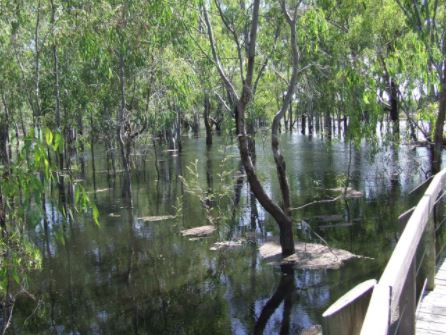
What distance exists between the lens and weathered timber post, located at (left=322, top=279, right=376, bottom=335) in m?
2.20

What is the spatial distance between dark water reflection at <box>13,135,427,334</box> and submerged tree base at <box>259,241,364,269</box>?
0.26 meters

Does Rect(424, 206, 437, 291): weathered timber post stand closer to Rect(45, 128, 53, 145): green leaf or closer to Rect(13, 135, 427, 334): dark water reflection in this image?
Rect(45, 128, 53, 145): green leaf

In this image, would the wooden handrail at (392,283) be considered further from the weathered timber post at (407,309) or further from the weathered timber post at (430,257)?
the weathered timber post at (430,257)

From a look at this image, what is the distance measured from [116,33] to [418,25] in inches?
353

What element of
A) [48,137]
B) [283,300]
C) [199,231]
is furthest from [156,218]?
[48,137]

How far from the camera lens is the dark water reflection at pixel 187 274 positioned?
28.9ft

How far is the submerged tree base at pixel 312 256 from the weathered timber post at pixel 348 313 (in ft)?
27.5

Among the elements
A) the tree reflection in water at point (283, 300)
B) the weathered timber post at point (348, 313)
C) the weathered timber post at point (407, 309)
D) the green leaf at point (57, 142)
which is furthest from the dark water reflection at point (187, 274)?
the weathered timber post at point (348, 313)

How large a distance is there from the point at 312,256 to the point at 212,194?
2.95m

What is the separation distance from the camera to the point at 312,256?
1116 cm

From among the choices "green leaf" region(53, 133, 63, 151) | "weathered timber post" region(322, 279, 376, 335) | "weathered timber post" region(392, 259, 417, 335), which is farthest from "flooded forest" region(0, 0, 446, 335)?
"weathered timber post" region(392, 259, 417, 335)

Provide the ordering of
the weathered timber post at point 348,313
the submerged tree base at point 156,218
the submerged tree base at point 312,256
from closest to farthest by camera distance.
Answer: the weathered timber post at point 348,313 < the submerged tree base at point 312,256 < the submerged tree base at point 156,218

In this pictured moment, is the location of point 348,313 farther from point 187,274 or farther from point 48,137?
Answer: point 187,274

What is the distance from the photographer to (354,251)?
1171 centimetres
